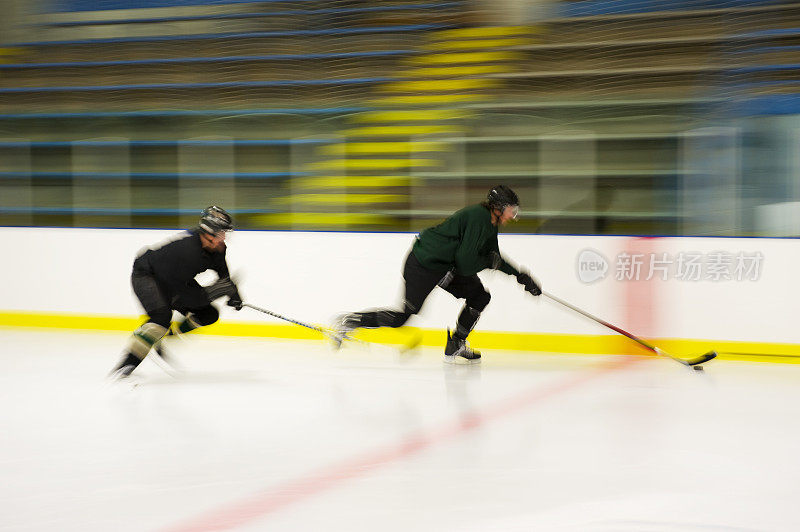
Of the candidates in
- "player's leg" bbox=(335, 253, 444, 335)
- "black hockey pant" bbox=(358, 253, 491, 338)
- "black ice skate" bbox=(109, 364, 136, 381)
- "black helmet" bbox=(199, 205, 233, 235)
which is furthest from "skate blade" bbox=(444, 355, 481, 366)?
"black ice skate" bbox=(109, 364, 136, 381)

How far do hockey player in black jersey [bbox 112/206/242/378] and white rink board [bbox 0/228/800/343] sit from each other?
1.77 metres

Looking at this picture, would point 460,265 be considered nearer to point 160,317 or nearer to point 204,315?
point 204,315

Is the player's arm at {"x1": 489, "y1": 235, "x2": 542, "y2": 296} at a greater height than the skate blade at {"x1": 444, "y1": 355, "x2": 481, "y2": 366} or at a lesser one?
greater

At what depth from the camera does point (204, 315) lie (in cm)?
565

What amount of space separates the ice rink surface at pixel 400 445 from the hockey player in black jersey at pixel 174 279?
290mm

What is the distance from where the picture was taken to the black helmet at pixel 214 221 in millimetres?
5109

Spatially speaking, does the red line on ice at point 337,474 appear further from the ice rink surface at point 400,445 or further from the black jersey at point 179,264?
the black jersey at point 179,264

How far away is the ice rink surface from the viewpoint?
3.02 m

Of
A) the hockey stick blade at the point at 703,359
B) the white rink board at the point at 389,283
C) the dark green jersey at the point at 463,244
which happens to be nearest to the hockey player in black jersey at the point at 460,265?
the dark green jersey at the point at 463,244

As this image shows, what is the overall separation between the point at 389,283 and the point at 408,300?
3.88ft

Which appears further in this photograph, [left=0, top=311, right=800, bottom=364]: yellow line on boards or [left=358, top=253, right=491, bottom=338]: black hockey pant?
[left=0, top=311, right=800, bottom=364]: yellow line on boards

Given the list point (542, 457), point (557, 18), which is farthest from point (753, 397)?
point (557, 18)

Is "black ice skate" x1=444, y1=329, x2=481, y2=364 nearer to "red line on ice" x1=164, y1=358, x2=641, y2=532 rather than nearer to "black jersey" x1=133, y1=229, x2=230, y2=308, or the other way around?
"red line on ice" x1=164, y1=358, x2=641, y2=532

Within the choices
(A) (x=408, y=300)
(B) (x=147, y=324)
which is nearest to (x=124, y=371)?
(B) (x=147, y=324)
